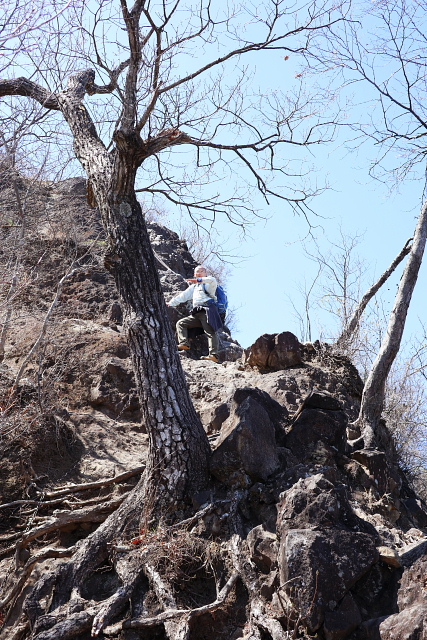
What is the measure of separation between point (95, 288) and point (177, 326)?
1.75 metres

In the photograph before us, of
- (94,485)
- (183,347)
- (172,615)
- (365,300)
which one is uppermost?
(365,300)

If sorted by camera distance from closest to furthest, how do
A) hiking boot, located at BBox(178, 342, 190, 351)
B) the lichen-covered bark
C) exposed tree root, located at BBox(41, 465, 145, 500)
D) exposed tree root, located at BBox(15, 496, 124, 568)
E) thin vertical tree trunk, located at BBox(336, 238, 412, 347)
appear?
the lichen-covered bark, exposed tree root, located at BBox(15, 496, 124, 568), exposed tree root, located at BBox(41, 465, 145, 500), thin vertical tree trunk, located at BBox(336, 238, 412, 347), hiking boot, located at BBox(178, 342, 190, 351)

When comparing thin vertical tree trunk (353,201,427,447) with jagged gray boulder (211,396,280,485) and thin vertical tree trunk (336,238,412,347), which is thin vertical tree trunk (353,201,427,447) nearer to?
jagged gray boulder (211,396,280,485)

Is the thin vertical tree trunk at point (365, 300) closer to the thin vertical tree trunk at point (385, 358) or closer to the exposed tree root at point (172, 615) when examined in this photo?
the thin vertical tree trunk at point (385, 358)

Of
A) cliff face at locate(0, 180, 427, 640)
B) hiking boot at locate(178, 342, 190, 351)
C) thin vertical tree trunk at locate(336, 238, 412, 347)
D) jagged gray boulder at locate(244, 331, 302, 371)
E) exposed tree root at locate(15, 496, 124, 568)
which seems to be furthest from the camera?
hiking boot at locate(178, 342, 190, 351)

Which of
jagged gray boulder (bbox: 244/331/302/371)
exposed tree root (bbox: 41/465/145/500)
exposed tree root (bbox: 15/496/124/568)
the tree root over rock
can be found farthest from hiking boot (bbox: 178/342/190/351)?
the tree root over rock

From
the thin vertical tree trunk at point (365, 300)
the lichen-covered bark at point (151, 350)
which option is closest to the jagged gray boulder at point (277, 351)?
the thin vertical tree trunk at point (365, 300)

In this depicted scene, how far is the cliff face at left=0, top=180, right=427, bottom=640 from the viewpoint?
450 cm

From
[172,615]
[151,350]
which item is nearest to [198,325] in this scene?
[151,350]

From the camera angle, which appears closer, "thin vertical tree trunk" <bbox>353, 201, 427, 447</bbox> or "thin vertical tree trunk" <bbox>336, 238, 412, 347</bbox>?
"thin vertical tree trunk" <bbox>353, 201, 427, 447</bbox>

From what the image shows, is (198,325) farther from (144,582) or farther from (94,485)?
(144,582)

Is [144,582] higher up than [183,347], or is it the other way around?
[183,347]

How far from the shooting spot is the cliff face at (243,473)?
4.50 metres

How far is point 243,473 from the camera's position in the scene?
5.88m
